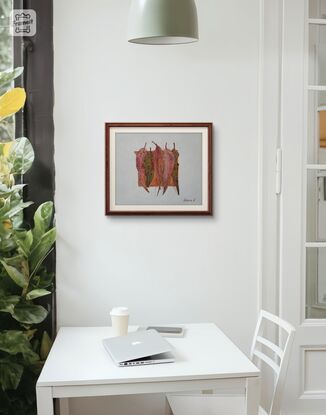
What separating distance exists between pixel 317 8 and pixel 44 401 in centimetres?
220

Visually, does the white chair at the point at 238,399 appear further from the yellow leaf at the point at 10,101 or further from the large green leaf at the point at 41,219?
the yellow leaf at the point at 10,101

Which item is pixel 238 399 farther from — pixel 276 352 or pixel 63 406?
pixel 63 406

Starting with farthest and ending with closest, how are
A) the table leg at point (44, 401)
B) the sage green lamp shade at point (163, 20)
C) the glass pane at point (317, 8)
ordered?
1. the glass pane at point (317, 8)
2. the sage green lamp shade at point (163, 20)
3. the table leg at point (44, 401)

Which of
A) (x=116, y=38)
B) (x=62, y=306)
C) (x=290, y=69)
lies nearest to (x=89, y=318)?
(x=62, y=306)

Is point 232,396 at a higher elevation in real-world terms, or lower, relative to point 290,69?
lower

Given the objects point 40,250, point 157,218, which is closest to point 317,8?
point 157,218

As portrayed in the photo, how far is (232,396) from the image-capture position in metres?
2.80

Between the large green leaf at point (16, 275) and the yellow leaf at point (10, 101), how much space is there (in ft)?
2.06

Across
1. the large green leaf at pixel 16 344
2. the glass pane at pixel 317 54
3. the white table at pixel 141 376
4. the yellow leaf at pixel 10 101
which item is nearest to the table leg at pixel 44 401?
the white table at pixel 141 376

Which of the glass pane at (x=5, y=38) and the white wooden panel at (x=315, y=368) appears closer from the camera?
the glass pane at (x=5, y=38)

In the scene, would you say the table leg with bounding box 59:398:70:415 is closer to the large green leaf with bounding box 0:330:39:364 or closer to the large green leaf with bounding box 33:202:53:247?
the large green leaf with bounding box 0:330:39:364

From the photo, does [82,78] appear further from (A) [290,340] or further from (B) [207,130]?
(A) [290,340]

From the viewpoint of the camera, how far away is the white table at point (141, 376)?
2250mm

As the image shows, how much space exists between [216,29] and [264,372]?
1.67 meters
